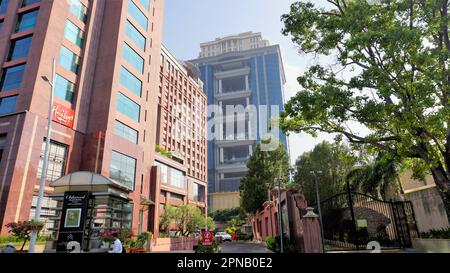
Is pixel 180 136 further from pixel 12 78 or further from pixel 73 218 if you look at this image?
pixel 73 218

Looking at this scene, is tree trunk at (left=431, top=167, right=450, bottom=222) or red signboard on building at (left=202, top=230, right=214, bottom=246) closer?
tree trunk at (left=431, top=167, right=450, bottom=222)

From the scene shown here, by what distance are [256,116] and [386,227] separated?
100301 mm

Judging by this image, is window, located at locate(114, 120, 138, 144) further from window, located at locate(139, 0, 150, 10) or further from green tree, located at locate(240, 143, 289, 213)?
window, located at locate(139, 0, 150, 10)

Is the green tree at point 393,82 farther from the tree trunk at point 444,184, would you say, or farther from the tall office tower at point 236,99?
the tall office tower at point 236,99

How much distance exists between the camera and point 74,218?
14.2 meters

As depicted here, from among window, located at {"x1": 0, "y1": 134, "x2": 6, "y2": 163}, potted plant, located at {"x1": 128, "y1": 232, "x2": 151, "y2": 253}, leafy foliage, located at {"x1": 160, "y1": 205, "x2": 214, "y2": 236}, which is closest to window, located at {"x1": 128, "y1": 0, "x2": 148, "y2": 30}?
window, located at {"x1": 0, "y1": 134, "x2": 6, "y2": 163}

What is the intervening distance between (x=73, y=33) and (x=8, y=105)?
10.5m

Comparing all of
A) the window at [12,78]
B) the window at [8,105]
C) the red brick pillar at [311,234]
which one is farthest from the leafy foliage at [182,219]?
the red brick pillar at [311,234]

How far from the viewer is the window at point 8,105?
27.0 m

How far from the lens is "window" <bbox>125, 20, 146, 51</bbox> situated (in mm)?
37375

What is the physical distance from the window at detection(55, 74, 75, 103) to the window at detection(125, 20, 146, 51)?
35.3 ft

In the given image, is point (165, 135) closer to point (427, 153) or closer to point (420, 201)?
point (420, 201)

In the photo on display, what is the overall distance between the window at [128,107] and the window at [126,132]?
151 cm

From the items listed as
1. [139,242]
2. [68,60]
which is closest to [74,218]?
[139,242]
